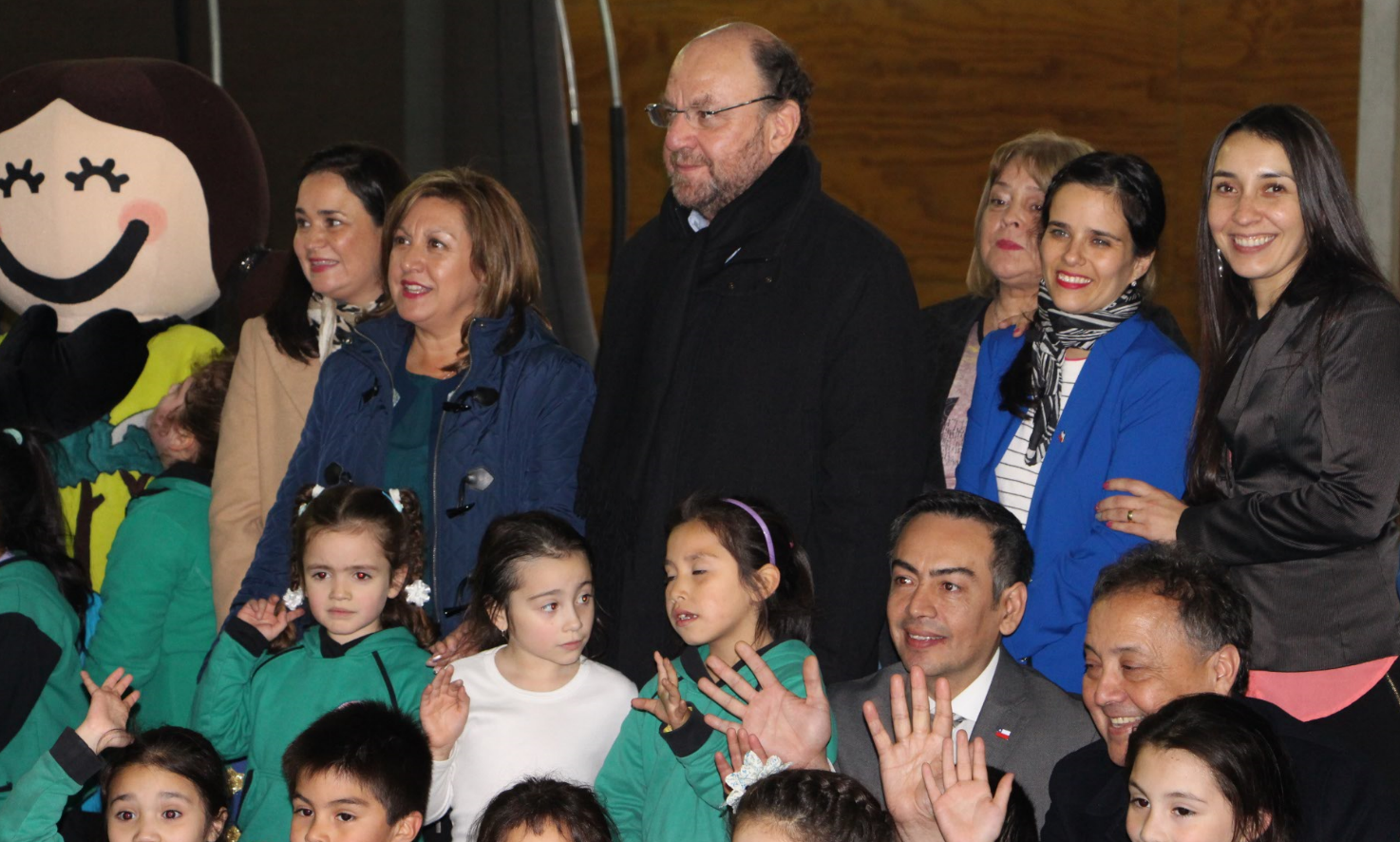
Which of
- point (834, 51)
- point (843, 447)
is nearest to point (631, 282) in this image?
point (843, 447)

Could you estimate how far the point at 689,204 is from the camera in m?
2.77

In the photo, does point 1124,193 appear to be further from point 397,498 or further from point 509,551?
point 397,498

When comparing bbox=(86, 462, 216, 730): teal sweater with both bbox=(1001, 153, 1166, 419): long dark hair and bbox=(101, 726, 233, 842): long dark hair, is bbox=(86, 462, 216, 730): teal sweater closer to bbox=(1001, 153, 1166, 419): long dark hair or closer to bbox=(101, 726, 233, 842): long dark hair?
bbox=(101, 726, 233, 842): long dark hair

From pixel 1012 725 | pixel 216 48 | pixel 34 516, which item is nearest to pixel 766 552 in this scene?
pixel 1012 725

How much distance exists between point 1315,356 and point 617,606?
1259 mm

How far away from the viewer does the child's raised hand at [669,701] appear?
244cm

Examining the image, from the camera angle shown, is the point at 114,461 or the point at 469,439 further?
the point at 114,461

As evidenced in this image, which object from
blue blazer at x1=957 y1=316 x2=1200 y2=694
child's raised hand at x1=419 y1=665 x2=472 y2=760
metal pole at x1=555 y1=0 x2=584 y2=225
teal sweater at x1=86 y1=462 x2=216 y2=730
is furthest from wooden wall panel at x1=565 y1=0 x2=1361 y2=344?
child's raised hand at x1=419 y1=665 x2=472 y2=760

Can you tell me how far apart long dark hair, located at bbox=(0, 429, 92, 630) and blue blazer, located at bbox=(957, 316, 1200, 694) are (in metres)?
1.88

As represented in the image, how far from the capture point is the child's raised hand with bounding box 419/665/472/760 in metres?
2.63

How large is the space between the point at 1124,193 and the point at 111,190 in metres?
2.40

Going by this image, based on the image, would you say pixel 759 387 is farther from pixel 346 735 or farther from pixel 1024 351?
pixel 346 735

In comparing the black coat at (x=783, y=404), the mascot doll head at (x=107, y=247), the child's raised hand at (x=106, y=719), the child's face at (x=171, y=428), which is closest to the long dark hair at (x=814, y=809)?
the black coat at (x=783, y=404)

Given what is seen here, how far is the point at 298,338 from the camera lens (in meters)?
3.32
